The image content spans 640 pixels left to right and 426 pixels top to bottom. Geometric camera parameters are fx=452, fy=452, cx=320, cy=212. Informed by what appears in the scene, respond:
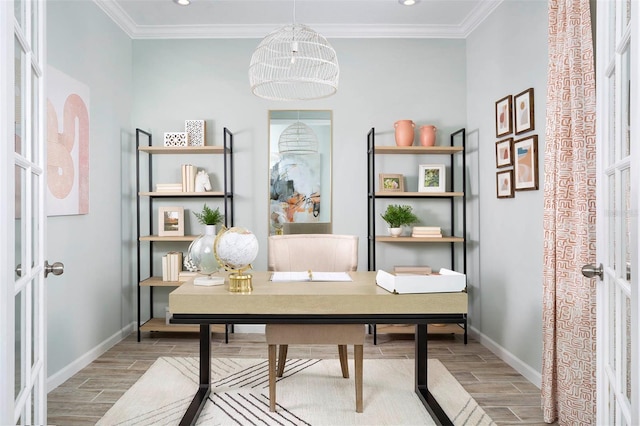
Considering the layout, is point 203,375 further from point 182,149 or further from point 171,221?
point 182,149

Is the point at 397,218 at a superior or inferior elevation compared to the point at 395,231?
superior

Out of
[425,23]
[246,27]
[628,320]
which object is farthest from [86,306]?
[425,23]

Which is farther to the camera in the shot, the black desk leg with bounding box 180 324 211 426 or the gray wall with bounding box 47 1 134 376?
the gray wall with bounding box 47 1 134 376

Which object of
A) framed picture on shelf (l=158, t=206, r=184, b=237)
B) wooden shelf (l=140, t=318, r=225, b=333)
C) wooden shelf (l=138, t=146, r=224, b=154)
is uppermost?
wooden shelf (l=138, t=146, r=224, b=154)

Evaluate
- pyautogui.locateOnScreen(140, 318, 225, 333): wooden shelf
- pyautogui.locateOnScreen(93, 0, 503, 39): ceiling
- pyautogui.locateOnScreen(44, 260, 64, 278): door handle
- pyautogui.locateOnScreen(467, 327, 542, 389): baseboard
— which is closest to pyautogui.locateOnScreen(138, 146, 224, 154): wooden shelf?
pyautogui.locateOnScreen(93, 0, 503, 39): ceiling

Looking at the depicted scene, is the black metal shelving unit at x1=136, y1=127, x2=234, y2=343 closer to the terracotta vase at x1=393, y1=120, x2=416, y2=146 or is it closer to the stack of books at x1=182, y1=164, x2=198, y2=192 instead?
the stack of books at x1=182, y1=164, x2=198, y2=192

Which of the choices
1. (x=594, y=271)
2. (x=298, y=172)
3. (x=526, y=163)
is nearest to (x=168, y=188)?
(x=298, y=172)

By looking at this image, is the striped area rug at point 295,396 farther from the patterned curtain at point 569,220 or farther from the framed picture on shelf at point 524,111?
the framed picture on shelf at point 524,111

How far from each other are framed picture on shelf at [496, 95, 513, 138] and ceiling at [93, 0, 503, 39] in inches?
30.6

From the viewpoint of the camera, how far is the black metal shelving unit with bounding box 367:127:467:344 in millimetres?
3699

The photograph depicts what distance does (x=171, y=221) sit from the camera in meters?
3.85

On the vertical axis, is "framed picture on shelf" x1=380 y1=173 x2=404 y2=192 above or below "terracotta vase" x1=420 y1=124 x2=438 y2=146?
below

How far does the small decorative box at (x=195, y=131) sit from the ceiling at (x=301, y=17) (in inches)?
31.2

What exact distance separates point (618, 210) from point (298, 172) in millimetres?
2884
